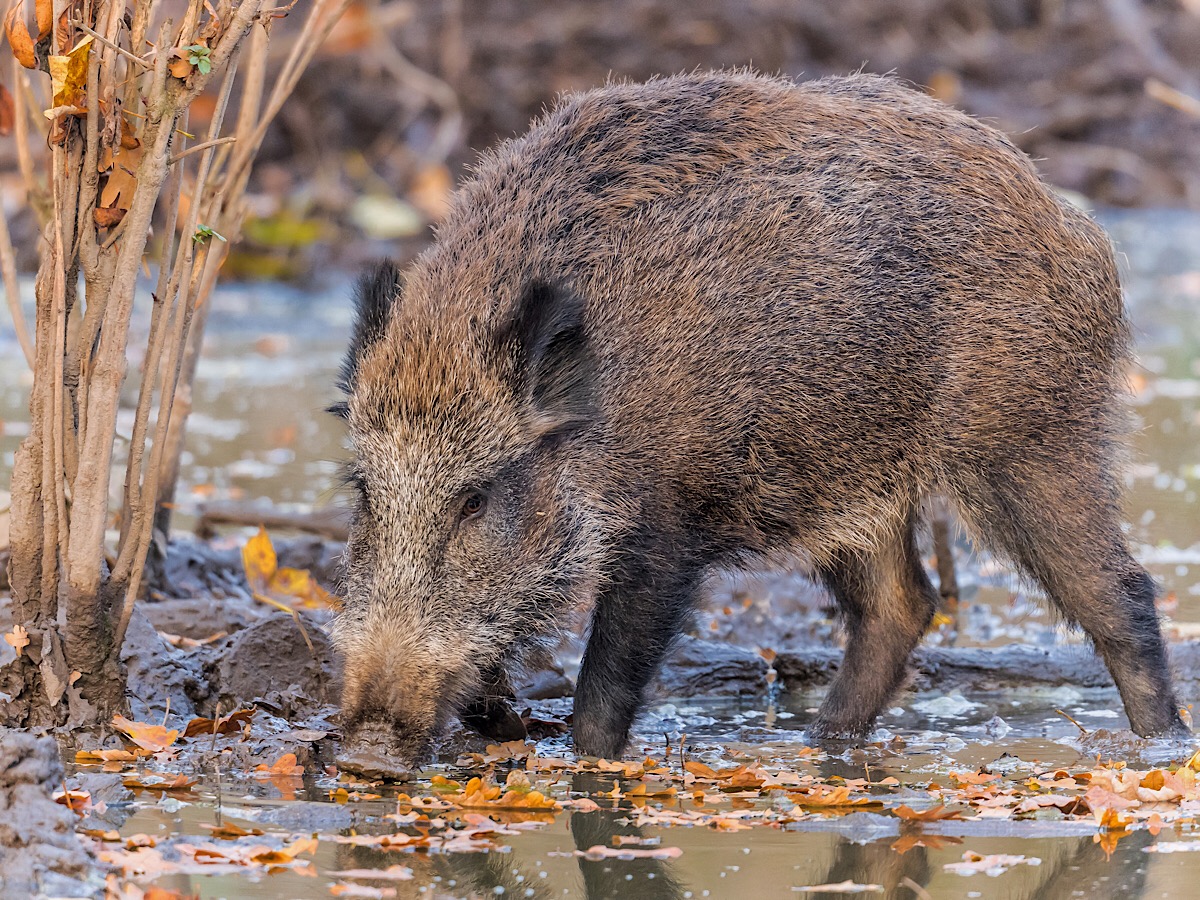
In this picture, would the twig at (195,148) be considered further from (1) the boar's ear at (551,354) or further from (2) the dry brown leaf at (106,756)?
(2) the dry brown leaf at (106,756)

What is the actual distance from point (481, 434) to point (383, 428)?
0.26 m

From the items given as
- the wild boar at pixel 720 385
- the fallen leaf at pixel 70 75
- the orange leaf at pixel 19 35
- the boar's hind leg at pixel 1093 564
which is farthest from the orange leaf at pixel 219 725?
the boar's hind leg at pixel 1093 564

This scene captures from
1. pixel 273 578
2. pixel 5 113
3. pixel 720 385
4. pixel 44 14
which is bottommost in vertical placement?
pixel 273 578

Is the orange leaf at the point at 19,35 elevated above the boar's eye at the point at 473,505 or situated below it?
above

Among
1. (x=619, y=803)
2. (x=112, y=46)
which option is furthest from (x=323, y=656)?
(x=112, y=46)

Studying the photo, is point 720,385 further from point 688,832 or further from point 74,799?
point 74,799

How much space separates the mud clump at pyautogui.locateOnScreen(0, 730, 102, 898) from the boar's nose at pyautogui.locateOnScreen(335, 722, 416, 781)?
0.76 m

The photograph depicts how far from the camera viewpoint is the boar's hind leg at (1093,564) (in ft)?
16.1

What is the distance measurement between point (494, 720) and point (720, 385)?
3.71 feet

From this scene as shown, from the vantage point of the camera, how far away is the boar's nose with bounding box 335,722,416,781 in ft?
12.8

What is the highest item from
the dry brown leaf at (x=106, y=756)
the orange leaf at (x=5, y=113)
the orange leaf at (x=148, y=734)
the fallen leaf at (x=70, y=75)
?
the fallen leaf at (x=70, y=75)

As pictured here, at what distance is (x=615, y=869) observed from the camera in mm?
3355

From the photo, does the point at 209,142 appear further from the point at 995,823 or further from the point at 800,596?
the point at 800,596

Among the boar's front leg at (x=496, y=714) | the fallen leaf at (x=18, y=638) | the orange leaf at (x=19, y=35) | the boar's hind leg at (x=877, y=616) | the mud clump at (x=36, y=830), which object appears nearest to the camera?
the mud clump at (x=36, y=830)
